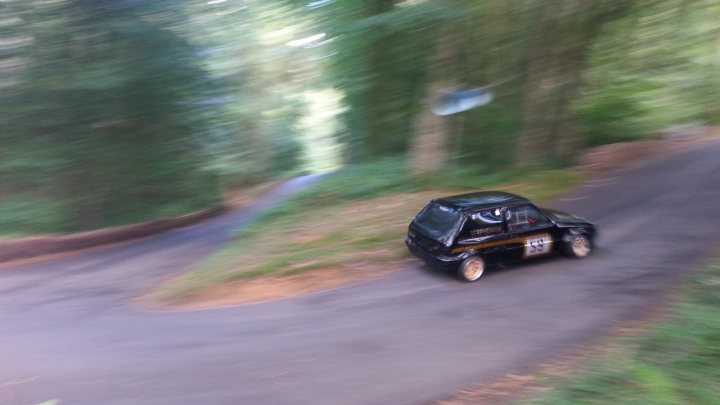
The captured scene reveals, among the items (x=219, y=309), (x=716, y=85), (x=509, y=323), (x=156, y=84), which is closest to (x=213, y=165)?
(x=156, y=84)

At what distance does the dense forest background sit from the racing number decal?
20.7 ft

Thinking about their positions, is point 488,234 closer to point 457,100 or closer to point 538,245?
point 538,245

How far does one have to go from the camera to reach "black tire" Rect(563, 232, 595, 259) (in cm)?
1014

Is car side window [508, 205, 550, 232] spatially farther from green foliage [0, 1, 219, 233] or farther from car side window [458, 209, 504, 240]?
green foliage [0, 1, 219, 233]

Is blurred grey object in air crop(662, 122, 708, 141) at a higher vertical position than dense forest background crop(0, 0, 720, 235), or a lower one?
lower

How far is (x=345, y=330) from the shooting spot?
7781mm

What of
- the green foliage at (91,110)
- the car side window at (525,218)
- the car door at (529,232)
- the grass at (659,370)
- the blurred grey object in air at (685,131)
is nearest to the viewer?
the grass at (659,370)

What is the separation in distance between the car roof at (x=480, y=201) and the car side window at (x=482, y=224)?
0.13 m

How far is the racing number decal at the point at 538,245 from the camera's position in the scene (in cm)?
993

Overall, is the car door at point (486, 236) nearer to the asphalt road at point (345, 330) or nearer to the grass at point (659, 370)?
the asphalt road at point (345, 330)

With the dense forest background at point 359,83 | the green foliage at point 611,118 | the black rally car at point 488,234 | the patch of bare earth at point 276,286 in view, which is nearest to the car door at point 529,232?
the black rally car at point 488,234

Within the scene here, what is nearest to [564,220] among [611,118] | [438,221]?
[438,221]

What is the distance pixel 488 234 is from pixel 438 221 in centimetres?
85

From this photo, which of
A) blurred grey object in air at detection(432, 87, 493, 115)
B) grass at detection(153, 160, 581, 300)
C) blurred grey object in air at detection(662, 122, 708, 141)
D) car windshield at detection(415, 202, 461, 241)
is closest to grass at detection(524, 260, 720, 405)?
car windshield at detection(415, 202, 461, 241)
